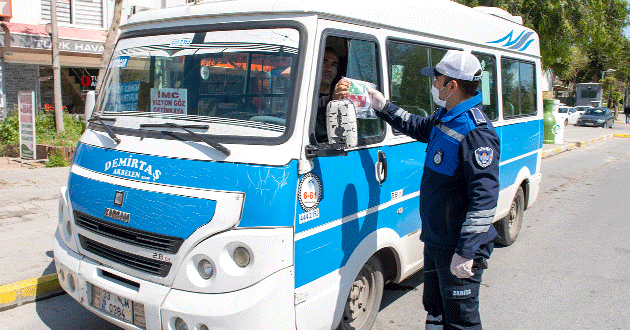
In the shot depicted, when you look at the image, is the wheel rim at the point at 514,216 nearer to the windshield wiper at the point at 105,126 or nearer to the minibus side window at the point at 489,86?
the minibus side window at the point at 489,86

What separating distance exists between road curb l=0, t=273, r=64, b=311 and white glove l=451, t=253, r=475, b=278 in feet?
11.7

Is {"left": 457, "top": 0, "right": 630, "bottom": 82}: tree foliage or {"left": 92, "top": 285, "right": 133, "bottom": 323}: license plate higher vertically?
{"left": 457, "top": 0, "right": 630, "bottom": 82}: tree foliage

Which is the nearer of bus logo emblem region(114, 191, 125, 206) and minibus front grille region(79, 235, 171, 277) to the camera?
minibus front grille region(79, 235, 171, 277)

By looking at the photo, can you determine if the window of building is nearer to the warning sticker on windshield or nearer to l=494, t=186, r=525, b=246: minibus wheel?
the warning sticker on windshield

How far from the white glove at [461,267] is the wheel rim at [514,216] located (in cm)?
386

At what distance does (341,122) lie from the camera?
9.47 feet

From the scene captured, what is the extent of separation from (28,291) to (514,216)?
215 inches

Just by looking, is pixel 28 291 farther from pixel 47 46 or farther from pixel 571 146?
pixel 571 146

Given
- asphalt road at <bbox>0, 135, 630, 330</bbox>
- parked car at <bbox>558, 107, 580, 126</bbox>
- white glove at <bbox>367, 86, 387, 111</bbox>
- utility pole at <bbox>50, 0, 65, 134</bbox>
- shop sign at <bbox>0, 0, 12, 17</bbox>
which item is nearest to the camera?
white glove at <bbox>367, 86, 387, 111</bbox>

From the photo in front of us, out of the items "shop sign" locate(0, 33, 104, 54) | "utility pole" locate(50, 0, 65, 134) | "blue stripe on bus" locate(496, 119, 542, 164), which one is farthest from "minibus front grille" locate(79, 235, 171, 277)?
"shop sign" locate(0, 33, 104, 54)

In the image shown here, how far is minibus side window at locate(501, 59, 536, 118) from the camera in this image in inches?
222

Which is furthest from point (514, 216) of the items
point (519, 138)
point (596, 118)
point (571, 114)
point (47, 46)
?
point (571, 114)

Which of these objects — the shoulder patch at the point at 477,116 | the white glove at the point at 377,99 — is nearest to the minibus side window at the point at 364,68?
the white glove at the point at 377,99

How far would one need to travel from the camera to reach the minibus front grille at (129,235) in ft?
9.26
